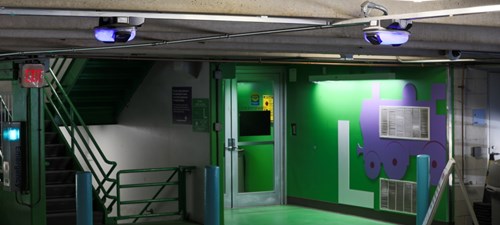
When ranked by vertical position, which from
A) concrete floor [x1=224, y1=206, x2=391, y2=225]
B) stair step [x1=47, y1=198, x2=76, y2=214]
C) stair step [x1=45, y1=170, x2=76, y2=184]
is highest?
stair step [x1=45, y1=170, x2=76, y2=184]

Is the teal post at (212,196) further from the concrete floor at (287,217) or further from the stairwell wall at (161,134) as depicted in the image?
the concrete floor at (287,217)

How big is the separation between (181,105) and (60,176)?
2.28 m

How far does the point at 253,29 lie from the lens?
25.9ft

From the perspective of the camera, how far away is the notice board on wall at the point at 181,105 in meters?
14.5

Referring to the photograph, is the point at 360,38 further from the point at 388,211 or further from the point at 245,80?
the point at 245,80

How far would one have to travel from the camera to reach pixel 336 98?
15.3 m

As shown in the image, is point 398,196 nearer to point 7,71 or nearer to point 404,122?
point 404,122

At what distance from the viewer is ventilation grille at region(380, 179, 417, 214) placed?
13.9 meters

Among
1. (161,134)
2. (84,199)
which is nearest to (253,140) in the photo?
(161,134)

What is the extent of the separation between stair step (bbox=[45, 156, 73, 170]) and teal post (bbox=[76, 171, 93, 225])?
3.61 metres

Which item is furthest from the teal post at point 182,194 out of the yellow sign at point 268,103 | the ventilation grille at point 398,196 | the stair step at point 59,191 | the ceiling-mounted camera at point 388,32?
the ceiling-mounted camera at point 388,32

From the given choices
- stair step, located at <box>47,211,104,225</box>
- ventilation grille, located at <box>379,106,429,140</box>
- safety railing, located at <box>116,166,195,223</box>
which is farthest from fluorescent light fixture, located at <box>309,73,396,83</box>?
stair step, located at <box>47,211,104,225</box>

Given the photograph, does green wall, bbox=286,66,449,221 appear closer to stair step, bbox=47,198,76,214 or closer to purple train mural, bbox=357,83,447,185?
purple train mural, bbox=357,83,447,185

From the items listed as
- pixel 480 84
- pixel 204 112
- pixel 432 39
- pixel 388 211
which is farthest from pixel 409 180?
pixel 432 39
